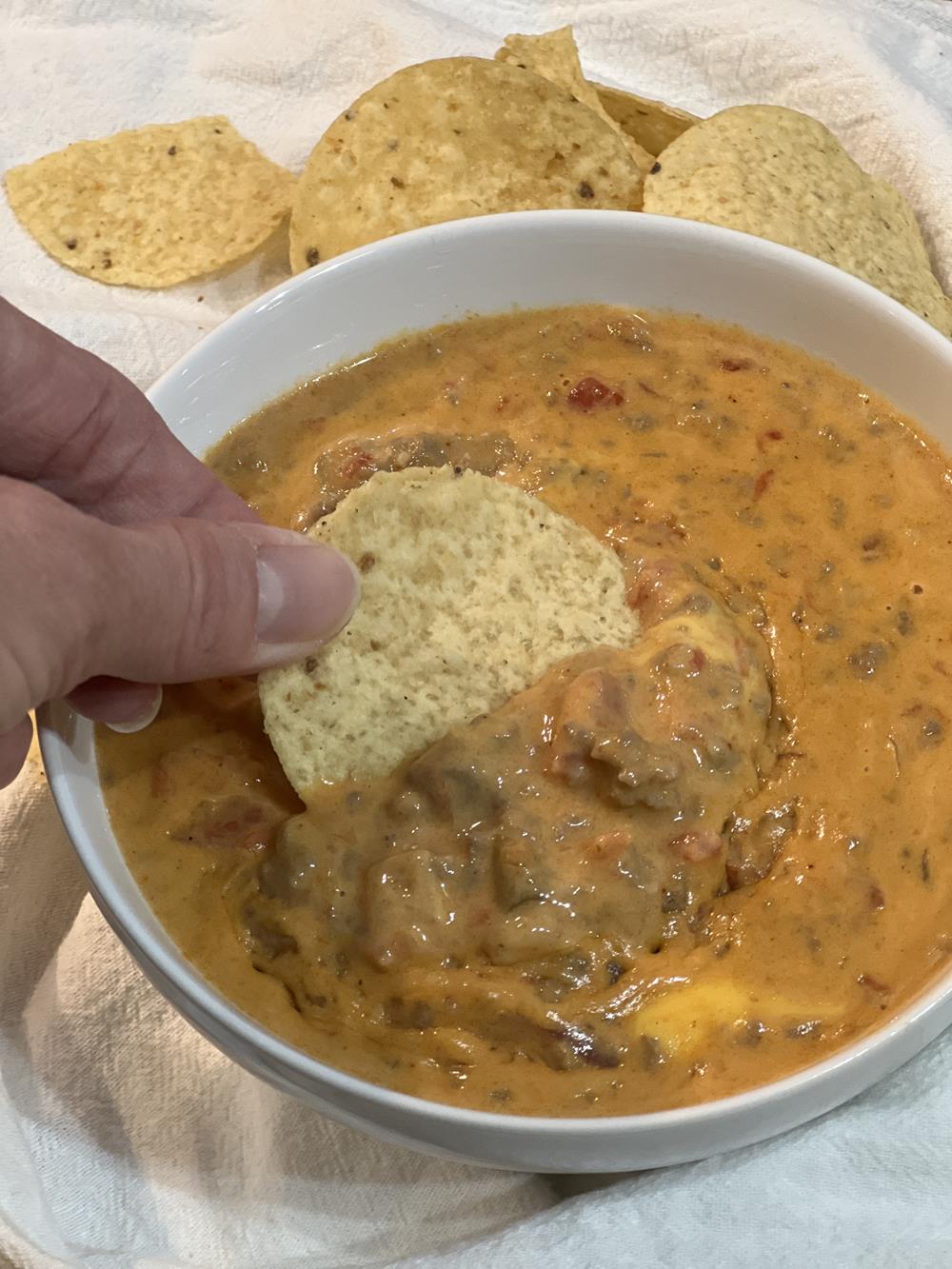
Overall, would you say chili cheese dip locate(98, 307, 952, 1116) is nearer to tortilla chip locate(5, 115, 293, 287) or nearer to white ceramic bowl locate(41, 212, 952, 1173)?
white ceramic bowl locate(41, 212, 952, 1173)

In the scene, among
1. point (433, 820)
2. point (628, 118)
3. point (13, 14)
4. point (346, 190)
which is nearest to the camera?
point (433, 820)

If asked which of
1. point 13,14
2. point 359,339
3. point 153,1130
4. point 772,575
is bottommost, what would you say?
point 153,1130

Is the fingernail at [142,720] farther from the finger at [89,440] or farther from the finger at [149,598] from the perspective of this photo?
the finger at [89,440]

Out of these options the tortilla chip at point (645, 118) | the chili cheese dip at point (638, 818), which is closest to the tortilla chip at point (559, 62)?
the tortilla chip at point (645, 118)

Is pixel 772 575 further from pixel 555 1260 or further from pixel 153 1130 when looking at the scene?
pixel 153 1130

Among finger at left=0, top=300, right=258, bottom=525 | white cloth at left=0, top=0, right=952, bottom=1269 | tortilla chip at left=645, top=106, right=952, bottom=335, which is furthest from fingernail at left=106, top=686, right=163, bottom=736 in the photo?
tortilla chip at left=645, top=106, right=952, bottom=335

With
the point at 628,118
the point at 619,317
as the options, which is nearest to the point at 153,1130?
the point at 619,317
